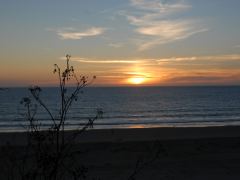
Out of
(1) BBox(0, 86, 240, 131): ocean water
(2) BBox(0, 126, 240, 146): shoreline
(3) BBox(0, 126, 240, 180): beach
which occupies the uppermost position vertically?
(3) BBox(0, 126, 240, 180): beach

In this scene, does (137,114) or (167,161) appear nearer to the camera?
(167,161)

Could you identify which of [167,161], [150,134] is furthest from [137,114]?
[167,161]

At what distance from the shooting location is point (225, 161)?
46.7 feet

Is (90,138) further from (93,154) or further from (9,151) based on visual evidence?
(9,151)

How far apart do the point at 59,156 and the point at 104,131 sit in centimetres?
2572

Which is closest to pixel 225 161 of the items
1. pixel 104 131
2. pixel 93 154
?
pixel 93 154

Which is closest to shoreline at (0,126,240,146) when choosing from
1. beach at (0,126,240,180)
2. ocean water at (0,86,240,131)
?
ocean water at (0,86,240,131)

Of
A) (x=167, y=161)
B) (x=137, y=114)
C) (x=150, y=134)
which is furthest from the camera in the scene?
(x=137, y=114)

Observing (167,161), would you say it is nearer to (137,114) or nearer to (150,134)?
(150,134)

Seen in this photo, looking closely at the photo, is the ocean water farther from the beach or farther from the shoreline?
the beach

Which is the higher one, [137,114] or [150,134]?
[150,134]

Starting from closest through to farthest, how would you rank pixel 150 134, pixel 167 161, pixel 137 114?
pixel 167 161 < pixel 150 134 < pixel 137 114

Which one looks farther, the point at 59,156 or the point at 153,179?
the point at 153,179

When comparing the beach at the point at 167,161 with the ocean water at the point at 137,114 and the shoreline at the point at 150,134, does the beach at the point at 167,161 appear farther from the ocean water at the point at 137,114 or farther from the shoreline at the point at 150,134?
the shoreline at the point at 150,134
